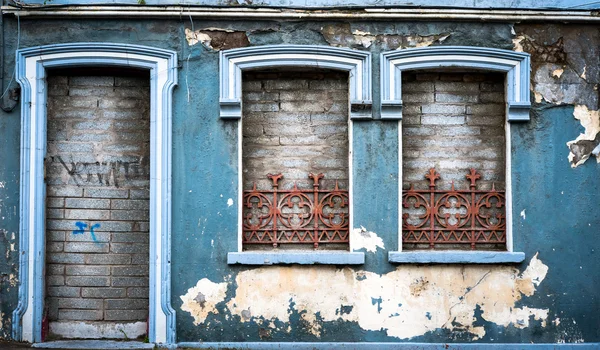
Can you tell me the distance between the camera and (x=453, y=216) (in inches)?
263

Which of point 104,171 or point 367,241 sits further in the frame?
point 104,171

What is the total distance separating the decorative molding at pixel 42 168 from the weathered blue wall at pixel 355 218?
103 mm

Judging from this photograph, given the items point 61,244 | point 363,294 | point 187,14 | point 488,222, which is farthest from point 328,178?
point 61,244

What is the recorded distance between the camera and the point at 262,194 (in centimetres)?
666

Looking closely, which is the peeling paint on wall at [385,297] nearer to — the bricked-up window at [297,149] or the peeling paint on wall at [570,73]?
the bricked-up window at [297,149]

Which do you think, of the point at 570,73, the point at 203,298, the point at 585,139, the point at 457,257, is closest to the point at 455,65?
the point at 570,73

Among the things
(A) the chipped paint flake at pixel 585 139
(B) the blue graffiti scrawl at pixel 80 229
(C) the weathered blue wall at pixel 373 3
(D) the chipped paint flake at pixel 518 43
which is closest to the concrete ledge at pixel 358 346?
(B) the blue graffiti scrawl at pixel 80 229

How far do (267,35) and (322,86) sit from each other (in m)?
0.74

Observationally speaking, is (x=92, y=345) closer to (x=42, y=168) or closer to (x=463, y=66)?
(x=42, y=168)

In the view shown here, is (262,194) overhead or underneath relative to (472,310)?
overhead

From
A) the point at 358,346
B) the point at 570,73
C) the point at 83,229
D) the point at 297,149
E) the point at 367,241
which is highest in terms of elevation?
the point at 570,73

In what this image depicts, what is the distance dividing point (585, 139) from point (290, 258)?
3.09 meters

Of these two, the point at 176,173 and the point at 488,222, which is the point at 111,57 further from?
the point at 488,222

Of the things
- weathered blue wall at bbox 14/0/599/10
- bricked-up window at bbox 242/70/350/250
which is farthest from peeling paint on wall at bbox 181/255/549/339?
weathered blue wall at bbox 14/0/599/10
